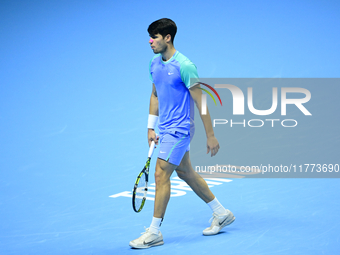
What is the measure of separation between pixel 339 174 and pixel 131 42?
16.8 feet

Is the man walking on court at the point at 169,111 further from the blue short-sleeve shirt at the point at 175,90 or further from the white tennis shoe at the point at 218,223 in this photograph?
the white tennis shoe at the point at 218,223

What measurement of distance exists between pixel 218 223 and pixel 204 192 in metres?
0.30

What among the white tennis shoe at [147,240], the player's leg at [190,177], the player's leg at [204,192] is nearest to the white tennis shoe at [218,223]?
the player's leg at [204,192]

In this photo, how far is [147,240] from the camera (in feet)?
13.3

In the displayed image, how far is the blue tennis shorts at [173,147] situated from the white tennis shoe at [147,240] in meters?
0.62

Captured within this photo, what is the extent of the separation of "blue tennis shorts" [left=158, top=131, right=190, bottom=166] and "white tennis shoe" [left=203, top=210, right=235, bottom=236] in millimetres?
665

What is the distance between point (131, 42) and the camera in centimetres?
1009

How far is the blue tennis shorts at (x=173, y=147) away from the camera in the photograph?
416 cm

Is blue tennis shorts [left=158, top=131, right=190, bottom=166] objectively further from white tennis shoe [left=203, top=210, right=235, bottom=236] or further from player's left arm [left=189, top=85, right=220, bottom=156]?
white tennis shoe [left=203, top=210, right=235, bottom=236]

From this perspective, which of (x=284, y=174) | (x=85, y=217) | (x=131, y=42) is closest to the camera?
(x=85, y=217)

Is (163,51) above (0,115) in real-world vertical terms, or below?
above

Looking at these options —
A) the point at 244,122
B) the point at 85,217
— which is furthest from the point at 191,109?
the point at 244,122

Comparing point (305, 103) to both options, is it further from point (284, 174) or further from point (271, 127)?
point (284, 174)

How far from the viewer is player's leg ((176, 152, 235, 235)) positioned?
4395mm
